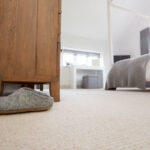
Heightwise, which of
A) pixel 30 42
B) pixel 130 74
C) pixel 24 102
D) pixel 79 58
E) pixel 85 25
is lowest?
pixel 24 102

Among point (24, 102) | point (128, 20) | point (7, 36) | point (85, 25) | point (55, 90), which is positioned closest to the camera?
point (24, 102)

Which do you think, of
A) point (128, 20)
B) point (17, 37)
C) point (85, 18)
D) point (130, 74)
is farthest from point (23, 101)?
point (128, 20)

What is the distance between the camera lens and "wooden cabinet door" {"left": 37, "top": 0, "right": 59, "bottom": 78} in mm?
830

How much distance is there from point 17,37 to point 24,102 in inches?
17.6

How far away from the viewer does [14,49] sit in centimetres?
76

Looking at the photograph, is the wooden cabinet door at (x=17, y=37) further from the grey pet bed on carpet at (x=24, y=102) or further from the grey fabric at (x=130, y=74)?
the grey fabric at (x=130, y=74)

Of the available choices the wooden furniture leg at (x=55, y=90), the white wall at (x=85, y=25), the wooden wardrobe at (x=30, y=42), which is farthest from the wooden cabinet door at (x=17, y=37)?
the white wall at (x=85, y=25)

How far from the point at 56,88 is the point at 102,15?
3.74 m

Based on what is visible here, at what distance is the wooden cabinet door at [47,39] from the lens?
2.72 feet

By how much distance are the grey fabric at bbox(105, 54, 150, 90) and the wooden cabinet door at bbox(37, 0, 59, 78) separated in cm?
134

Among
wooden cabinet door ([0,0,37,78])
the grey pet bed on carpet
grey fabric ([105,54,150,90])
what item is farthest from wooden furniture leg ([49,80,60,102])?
grey fabric ([105,54,150,90])

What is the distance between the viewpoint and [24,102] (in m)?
0.53

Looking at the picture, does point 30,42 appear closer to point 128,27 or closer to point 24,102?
point 24,102

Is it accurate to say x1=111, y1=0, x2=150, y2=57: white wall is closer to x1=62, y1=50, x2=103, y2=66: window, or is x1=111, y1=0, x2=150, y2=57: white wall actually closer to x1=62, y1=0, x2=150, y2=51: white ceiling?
x1=62, y1=0, x2=150, y2=51: white ceiling
